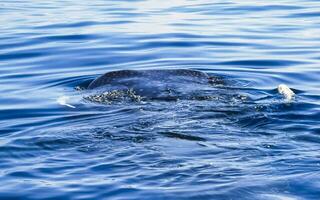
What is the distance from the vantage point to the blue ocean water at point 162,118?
6.08m

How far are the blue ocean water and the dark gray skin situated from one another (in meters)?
0.35

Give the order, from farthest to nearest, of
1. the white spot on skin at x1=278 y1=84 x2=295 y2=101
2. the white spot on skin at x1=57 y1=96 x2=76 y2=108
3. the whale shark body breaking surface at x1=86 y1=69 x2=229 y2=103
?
1. the white spot on skin at x1=57 y1=96 x2=76 y2=108
2. the white spot on skin at x1=278 y1=84 x2=295 y2=101
3. the whale shark body breaking surface at x1=86 y1=69 x2=229 y2=103

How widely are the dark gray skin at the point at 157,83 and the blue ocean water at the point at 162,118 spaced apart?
1.16 feet

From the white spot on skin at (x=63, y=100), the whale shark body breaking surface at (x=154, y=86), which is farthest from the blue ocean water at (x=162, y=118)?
the whale shark body breaking surface at (x=154, y=86)

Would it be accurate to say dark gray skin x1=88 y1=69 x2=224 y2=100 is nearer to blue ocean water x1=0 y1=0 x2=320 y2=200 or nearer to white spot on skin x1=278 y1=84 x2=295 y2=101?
blue ocean water x1=0 y1=0 x2=320 y2=200

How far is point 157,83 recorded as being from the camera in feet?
32.5

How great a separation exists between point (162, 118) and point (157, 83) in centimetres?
180

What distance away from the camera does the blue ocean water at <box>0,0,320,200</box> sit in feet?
20.0

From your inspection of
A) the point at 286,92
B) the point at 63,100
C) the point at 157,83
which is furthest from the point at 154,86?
the point at 286,92

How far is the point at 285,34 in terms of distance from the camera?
15.8 m

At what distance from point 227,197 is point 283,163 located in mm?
996

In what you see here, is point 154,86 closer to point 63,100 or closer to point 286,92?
point 63,100

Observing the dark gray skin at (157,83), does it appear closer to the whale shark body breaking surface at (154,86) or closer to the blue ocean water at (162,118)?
the whale shark body breaking surface at (154,86)

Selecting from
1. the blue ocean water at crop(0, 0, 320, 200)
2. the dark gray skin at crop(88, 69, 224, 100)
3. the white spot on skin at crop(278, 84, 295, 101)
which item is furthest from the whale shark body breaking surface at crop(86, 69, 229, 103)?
the white spot on skin at crop(278, 84, 295, 101)
